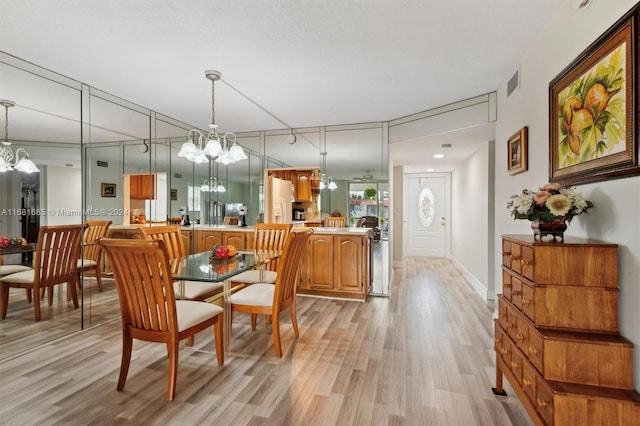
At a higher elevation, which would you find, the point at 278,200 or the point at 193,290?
the point at 278,200

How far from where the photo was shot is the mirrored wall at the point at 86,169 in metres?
2.74

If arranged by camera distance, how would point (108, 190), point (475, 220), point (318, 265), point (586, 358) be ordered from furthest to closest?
point (475, 220), point (318, 265), point (108, 190), point (586, 358)

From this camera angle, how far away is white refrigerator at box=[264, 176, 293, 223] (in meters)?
5.55

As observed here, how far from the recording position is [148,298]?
1989 mm

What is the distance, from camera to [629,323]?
142 centimetres

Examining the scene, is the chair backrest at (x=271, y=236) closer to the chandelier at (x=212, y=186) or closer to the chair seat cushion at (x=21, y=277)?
the chandelier at (x=212, y=186)

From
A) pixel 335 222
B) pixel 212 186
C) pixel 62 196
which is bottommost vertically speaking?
pixel 335 222

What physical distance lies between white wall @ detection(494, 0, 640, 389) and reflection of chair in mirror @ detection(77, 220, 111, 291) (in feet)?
14.3

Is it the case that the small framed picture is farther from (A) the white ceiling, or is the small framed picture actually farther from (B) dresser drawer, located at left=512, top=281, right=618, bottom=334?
(B) dresser drawer, located at left=512, top=281, right=618, bottom=334

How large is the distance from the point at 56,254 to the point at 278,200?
3.38 metres

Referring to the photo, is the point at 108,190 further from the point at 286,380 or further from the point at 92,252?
the point at 286,380

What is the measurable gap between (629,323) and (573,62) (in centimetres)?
146

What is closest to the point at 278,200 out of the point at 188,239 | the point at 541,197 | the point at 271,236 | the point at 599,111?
the point at 188,239

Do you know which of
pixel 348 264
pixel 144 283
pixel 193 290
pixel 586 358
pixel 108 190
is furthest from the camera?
pixel 348 264
